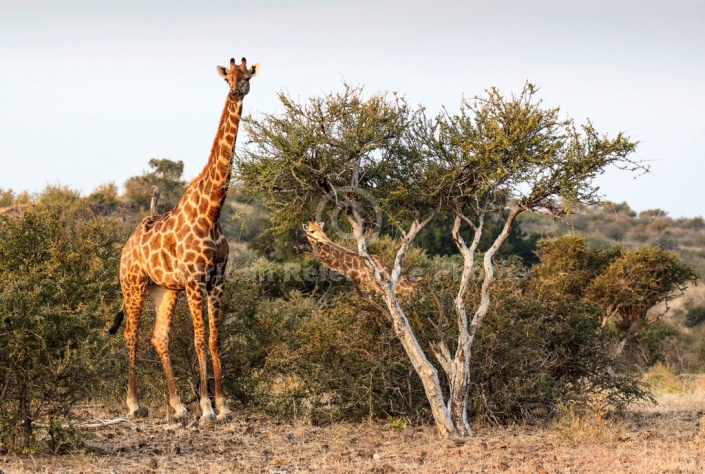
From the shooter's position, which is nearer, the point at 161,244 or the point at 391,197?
the point at 391,197

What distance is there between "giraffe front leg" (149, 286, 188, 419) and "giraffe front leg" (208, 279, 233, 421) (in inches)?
18.5

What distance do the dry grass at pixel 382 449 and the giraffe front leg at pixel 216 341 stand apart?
1.01 ft

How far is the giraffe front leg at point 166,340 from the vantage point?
10211 mm

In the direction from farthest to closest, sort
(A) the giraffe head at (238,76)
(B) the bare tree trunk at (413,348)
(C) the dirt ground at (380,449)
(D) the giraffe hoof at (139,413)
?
(D) the giraffe hoof at (139,413) < (A) the giraffe head at (238,76) < (B) the bare tree trunk at (413,348) < (C) the dirt ground at (380,449)

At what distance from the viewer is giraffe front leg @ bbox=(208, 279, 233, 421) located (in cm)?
1002

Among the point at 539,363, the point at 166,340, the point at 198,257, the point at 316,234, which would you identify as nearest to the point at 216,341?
the point at 166,340

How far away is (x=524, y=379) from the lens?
9.76 meters

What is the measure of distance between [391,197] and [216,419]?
318 centimetres

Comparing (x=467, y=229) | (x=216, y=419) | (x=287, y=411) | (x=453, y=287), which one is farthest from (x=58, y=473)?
(x=467, y=229)

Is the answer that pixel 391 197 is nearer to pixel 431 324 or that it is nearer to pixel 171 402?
pixel 431 324

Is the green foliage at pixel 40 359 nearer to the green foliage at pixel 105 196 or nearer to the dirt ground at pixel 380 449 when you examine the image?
the dirt ground at pixel 380 449

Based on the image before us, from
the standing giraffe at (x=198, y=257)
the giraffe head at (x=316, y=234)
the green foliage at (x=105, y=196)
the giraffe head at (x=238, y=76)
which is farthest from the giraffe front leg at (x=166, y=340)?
the green foliage at (x=105, y=196)

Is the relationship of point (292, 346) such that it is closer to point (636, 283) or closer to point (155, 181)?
point (636, 283)

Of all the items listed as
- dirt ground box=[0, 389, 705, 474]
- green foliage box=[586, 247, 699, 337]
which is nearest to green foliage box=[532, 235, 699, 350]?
green foliage box=[586, 247, 699, 337]
